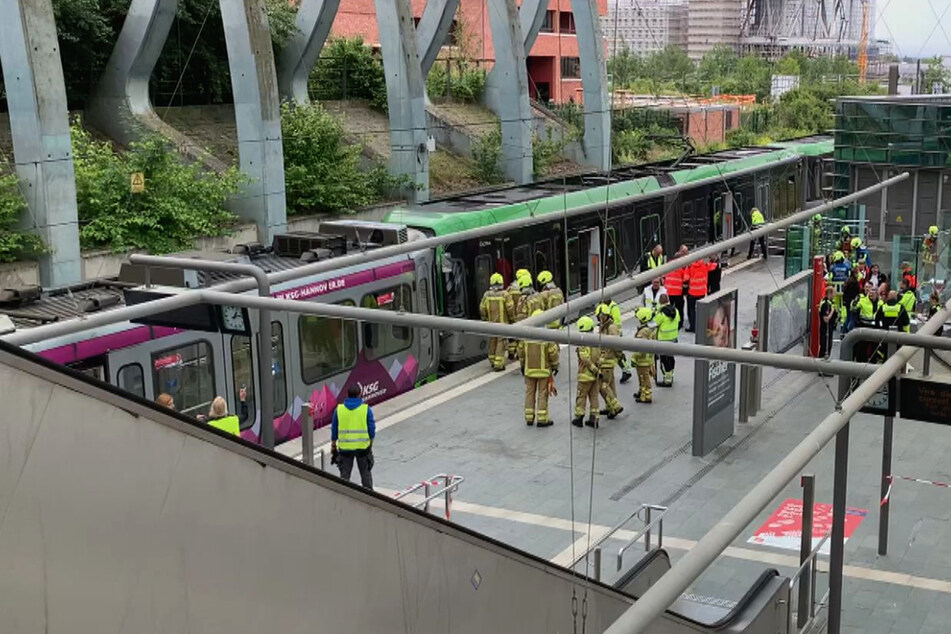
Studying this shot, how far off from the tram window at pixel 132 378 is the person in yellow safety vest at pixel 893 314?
988cm

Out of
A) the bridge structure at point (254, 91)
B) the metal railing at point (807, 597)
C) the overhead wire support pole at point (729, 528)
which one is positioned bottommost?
the metal railing at point (807, 597)

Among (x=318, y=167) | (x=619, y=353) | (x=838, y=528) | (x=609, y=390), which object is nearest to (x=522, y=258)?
(x=619, y=353)

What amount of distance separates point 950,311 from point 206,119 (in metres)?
25.2

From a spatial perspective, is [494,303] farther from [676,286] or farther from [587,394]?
[676,286]

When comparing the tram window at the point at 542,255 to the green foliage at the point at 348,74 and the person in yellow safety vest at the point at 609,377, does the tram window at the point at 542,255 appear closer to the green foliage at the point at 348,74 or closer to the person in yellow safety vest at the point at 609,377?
the person in yellow safety vest at the point at 609,377

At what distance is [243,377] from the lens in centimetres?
1366

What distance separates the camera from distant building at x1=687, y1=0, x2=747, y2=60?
2312 centimetres

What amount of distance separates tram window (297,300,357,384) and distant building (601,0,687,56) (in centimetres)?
485

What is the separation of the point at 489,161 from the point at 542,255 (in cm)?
1384

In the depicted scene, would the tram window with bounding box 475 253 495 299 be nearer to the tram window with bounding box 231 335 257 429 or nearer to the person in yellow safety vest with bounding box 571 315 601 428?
the person in yellow safety vest with bounding box 571 315 601 428

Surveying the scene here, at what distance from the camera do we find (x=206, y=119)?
3128 cm

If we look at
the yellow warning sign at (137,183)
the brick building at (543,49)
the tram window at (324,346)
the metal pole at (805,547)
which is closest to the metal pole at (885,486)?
the metal pole at (805,547)

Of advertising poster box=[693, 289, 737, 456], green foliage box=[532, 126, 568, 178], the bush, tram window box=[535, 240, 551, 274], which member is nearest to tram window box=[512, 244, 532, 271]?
tram window box=[535, 240, 551, 274]

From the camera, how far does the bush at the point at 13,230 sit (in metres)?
19.4
